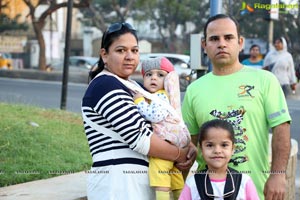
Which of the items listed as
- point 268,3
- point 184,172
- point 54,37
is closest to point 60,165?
point 184,172

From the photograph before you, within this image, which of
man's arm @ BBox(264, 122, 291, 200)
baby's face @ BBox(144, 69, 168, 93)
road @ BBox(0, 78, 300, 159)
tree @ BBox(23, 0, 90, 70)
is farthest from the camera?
tree @ BBox(23, 0, 90, 70)

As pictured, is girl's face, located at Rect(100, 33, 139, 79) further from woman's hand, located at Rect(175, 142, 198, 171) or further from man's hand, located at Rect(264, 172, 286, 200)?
man's hand, located at Rect(264, 172, 286, 200)

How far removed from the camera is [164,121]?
3.46 meters

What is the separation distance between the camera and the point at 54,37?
204 feet

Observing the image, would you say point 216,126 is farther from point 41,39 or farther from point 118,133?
point 41,39

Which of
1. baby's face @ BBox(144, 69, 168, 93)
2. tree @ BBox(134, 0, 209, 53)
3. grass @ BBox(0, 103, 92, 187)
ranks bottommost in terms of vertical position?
grass @ BBox(0, 103, 92, 187)

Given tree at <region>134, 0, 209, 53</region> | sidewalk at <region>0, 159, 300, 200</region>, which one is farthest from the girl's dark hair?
tree at <region>134, 0, 209, 53</region>

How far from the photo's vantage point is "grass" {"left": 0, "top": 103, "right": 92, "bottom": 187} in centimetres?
685

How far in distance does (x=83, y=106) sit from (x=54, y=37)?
59510mm

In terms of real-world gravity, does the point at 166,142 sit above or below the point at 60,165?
above

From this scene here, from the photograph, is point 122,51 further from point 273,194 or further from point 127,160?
point 273,194

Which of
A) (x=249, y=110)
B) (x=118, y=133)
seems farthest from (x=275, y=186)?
(x=118, y=133)

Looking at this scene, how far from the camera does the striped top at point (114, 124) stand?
10.7ft

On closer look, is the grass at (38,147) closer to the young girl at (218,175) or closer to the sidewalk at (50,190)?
the sidewalk at (50,190)
